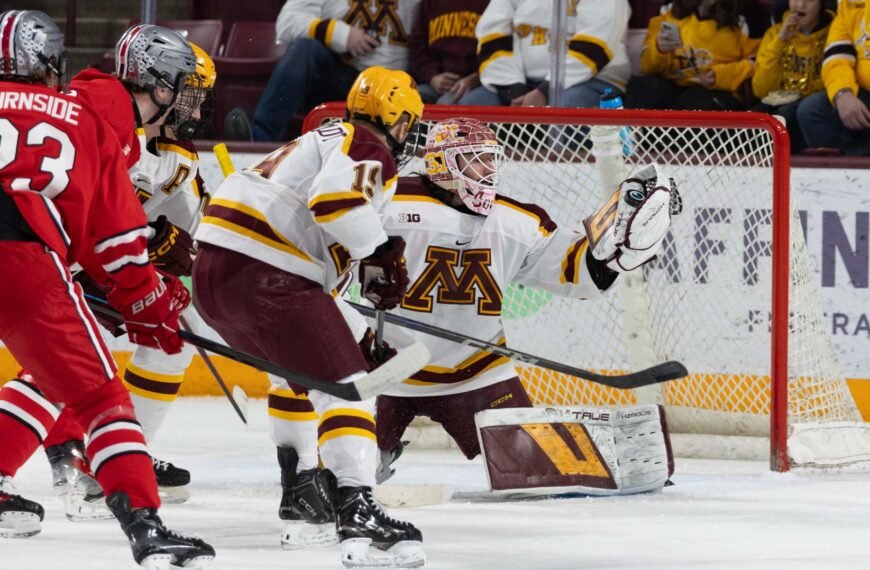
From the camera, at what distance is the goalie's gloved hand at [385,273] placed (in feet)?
9.25

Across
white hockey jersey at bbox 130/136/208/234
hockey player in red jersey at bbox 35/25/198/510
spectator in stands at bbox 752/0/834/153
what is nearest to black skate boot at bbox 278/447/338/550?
hockey player in red jersey at bbox 35/25/198/510

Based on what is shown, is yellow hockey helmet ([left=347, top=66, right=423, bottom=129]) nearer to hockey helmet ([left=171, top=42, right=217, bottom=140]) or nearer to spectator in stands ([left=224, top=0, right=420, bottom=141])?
hockey helmet ([left=171, top=42, right=217, bottom=140])

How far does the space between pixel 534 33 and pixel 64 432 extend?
2254 mm

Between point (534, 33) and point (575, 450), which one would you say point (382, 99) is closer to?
point (575, 450)

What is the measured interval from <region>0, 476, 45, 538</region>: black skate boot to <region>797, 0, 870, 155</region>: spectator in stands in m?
2.93

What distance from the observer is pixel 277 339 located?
2.78m

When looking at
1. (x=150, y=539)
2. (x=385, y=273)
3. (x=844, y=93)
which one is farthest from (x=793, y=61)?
(x=150, y=539)

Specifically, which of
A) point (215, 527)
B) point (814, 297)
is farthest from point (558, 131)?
point (215, 527)

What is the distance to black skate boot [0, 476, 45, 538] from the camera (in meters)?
2.92

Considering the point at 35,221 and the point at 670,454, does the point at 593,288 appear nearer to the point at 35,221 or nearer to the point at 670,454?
the point at 670,454

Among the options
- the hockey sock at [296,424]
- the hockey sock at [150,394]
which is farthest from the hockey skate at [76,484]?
the hockey sock at [296,424]

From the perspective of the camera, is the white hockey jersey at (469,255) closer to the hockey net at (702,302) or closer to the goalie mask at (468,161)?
the goalie mask at (468,161)

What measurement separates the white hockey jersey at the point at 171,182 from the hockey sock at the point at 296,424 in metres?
0.69

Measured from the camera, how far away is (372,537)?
2.67 m
